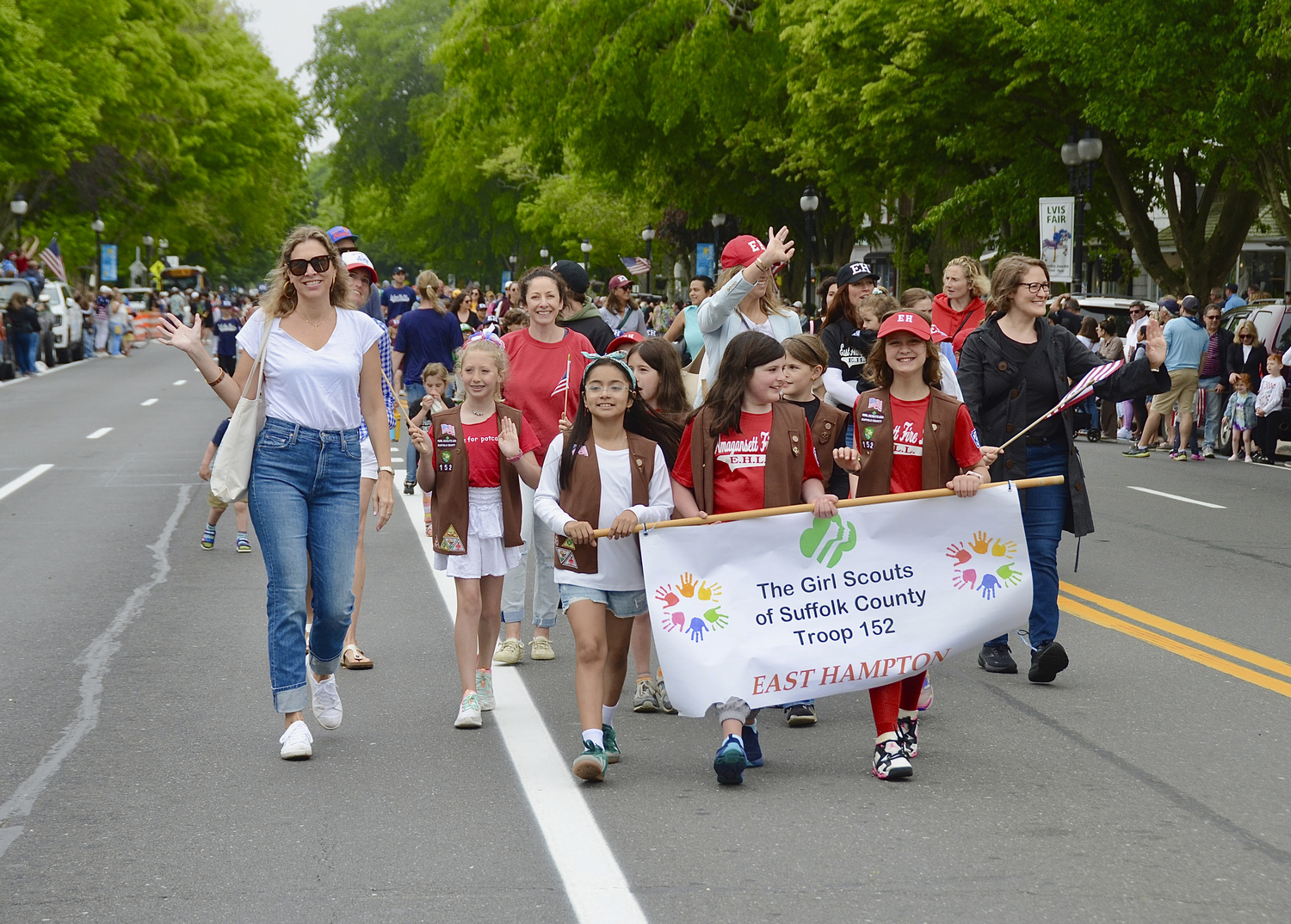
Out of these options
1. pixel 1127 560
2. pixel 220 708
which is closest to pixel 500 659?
pixel 220 708

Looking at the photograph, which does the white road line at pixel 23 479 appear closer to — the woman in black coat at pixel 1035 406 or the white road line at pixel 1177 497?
the woman in black coat at pixel 1035 406

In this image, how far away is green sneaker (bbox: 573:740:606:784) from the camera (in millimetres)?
5316

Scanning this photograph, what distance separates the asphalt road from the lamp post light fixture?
53137 mm

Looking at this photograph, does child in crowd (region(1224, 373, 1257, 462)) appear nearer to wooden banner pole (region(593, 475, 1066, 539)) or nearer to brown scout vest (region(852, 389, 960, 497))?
→ brown scout vest (region(852, 389, 960, 497))

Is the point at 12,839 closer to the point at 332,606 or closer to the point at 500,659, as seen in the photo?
the point at 332,606

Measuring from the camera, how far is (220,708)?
654 centimetres

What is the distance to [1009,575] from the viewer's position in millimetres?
5793

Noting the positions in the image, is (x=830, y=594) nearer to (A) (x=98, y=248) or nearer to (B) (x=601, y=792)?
(B) (x=601, y=792)

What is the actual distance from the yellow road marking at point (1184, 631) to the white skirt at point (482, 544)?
3.73m

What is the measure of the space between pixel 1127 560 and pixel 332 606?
6.72m

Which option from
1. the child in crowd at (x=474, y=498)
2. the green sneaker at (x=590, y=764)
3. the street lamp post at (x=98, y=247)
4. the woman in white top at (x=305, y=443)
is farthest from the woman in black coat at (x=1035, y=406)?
the street lamp post at (x=98, y=247)

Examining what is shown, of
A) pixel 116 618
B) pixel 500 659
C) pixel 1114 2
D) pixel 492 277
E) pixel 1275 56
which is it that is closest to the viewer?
pixel 500 659

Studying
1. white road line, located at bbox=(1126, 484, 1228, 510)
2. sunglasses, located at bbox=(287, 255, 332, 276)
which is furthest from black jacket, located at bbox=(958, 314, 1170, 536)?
white road line, located at bbox=(1126, 484, 1228, 510)

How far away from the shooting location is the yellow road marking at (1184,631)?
24.6 ft
